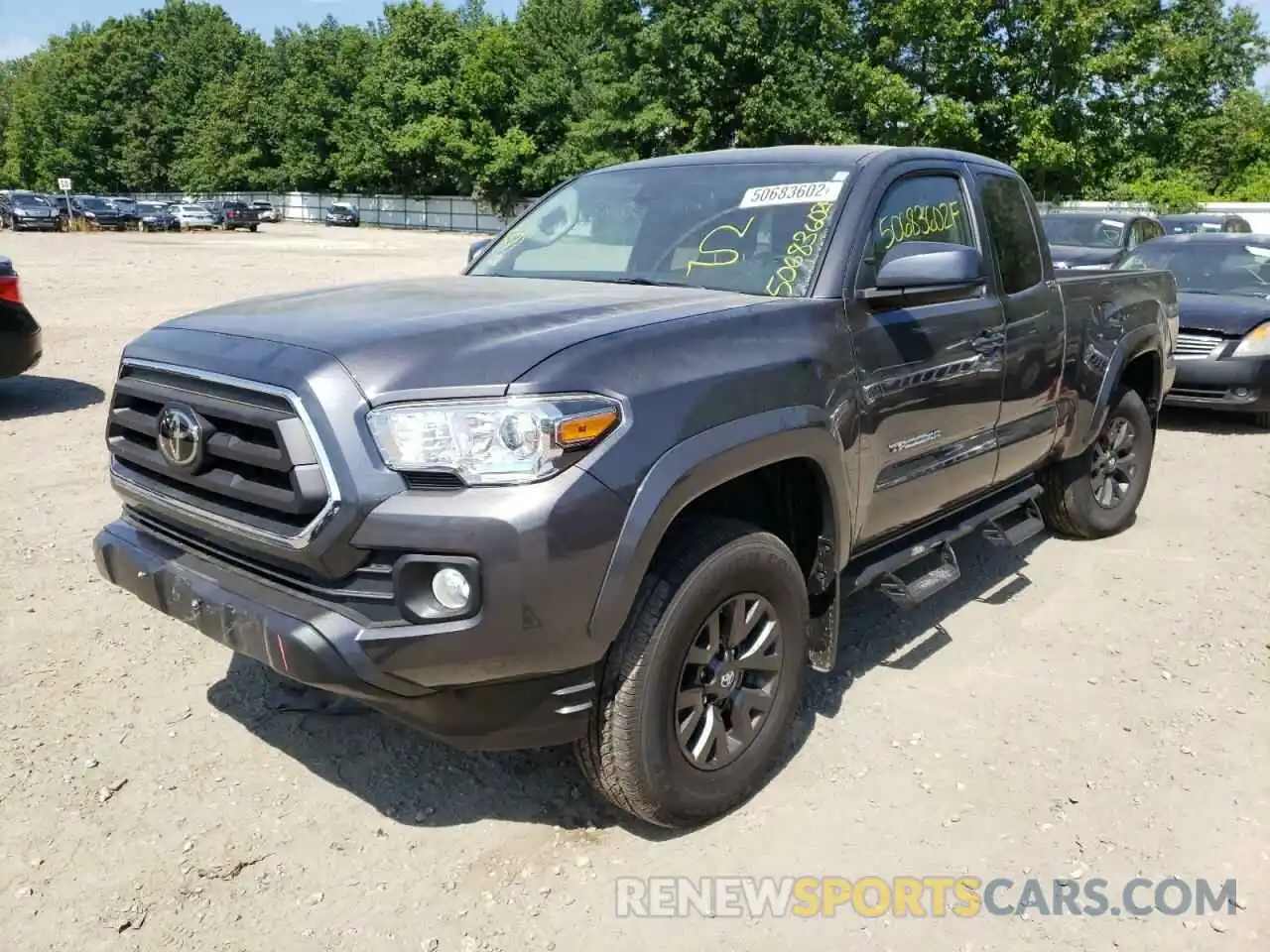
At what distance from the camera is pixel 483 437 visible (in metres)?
2.46

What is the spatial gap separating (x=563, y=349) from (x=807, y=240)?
50.8 inches

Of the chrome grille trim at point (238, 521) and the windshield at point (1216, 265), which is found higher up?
the windshield at point (1216, 265)

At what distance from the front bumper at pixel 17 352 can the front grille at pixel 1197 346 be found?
9251 mm

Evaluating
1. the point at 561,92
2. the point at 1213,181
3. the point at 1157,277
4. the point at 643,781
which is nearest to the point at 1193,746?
the point at 643,781

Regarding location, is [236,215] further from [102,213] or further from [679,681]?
[679,681]

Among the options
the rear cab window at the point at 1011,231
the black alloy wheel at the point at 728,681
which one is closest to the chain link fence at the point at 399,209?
the rear cab window at the point at 1011,231

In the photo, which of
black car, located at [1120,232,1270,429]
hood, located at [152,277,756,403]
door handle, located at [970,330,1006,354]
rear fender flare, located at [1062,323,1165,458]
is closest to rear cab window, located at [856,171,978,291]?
door handle, located at [970,330,1006,354]

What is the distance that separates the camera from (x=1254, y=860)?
302cm

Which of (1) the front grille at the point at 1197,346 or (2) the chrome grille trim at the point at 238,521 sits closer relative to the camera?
(2) the chrome grille trim at the point at 238,521

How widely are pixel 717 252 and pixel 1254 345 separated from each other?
6.88 metres

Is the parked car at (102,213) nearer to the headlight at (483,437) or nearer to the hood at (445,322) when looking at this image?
the hood at (445,322)

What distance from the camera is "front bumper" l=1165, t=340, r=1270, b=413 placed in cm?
859

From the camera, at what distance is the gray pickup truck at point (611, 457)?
2455 millimetres

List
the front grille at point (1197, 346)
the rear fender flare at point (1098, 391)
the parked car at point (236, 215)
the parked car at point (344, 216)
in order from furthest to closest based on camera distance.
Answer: the parked car at point (344, 216), the parked car at point (236, 215), the front grille at point (1197, 346), the rear fender flare at point (1098, 391)
